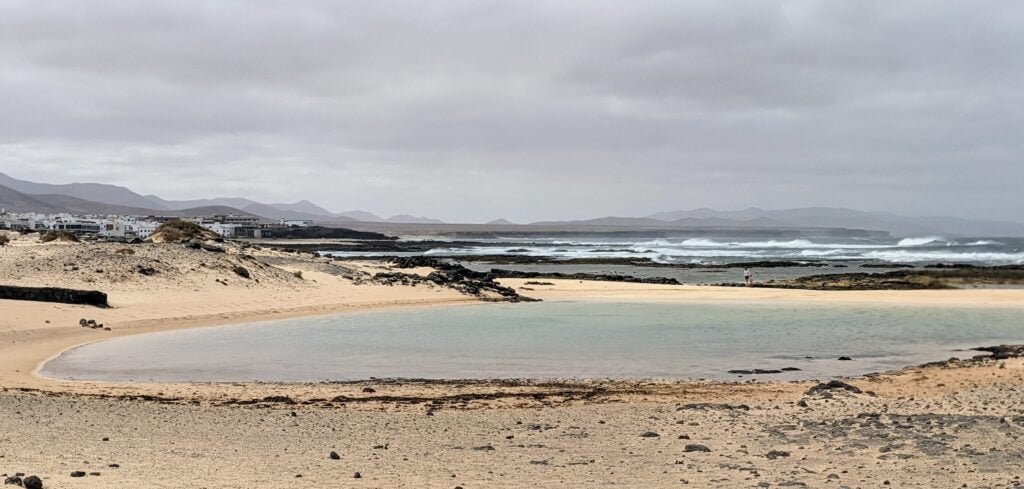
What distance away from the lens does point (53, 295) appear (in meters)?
19.6

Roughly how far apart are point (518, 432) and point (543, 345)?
8342 millimetres

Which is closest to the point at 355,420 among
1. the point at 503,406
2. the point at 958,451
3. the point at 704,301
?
the point at 503,406

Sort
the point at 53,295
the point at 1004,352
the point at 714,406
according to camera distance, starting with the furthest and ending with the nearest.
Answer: the point at 53,295, the point at 1004,352, the point at 714,406

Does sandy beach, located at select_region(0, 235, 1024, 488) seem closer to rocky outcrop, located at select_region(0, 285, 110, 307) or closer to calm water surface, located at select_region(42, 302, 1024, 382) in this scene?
calm water surface, located at select_region(42, 302, 1024, 382)

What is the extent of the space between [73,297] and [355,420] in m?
14.5

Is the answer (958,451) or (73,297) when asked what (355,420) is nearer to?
(958,451)

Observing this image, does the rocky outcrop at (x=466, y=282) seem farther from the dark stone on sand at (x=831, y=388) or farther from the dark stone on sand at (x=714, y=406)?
the dark stone on sand at (x=714, y=406)

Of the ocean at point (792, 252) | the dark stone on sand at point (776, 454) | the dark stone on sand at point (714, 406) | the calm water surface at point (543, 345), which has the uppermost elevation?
the ocean at point (792, 252)

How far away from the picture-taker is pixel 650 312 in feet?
77.6

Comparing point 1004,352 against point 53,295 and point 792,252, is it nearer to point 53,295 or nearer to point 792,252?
point 53,295

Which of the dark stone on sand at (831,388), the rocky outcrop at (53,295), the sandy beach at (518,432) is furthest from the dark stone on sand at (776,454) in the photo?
the rocky outcrop at (53,295)

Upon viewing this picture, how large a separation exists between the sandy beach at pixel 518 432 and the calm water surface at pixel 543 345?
4.18 ft

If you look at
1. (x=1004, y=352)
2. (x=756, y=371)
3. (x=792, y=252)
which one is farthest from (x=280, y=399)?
(x=792, y=252)

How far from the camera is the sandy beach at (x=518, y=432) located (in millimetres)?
6152
